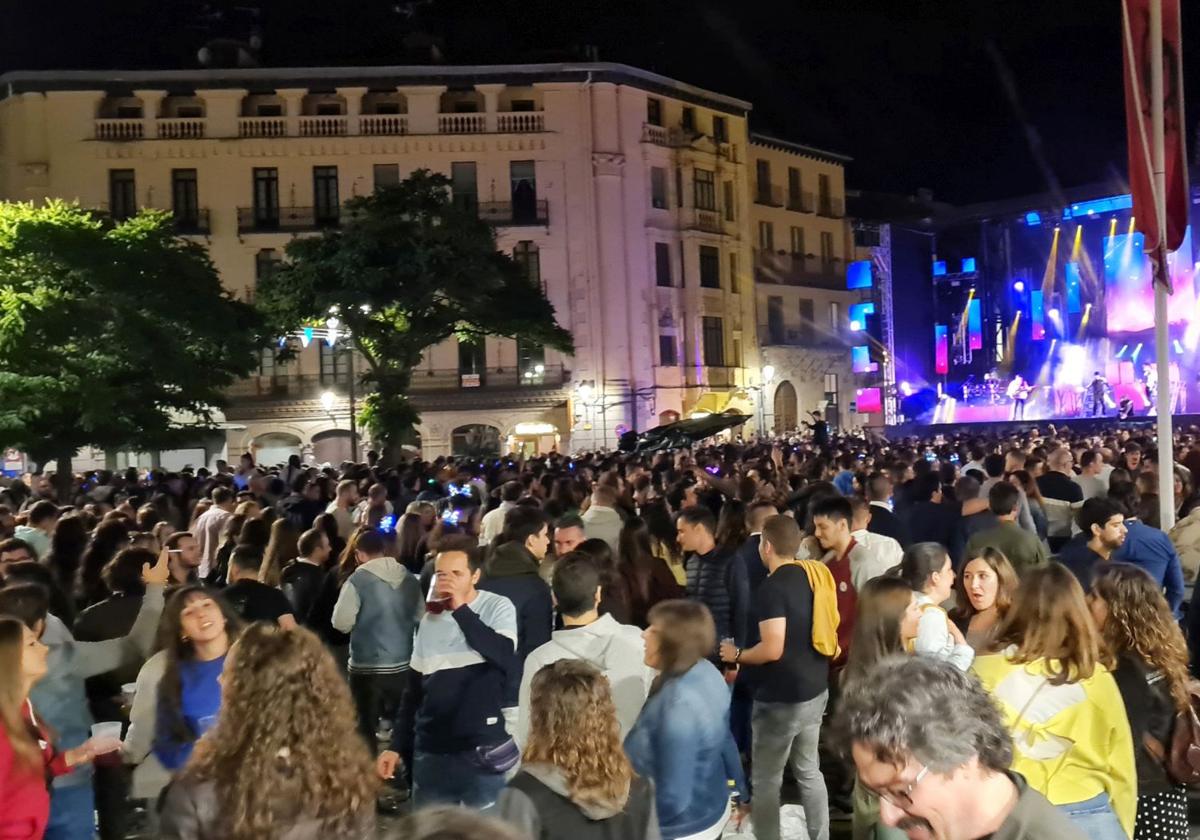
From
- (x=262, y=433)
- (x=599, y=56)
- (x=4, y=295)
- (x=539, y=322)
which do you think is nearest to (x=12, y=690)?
(x=4, y=295)

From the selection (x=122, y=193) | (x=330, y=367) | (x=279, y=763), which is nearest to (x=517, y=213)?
(x=330, y=367)

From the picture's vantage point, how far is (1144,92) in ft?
35.9

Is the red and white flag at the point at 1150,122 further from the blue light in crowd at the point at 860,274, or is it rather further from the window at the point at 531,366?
the blue light in crowd at the point at 860,274

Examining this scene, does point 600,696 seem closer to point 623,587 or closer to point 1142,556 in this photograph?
point 623,587

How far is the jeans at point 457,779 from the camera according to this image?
17.1 feet

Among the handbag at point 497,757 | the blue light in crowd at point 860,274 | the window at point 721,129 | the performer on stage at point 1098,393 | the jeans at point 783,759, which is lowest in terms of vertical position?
the jeans at point 783,759

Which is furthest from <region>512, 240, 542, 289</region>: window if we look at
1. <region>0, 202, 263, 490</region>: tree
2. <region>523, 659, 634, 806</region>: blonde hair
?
<region>523, 659, 634, 806</region>: blonde hair

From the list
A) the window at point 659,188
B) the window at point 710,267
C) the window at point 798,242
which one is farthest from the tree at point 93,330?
the window at point 798,242

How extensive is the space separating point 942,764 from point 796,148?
50698mm

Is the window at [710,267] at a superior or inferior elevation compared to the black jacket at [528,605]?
superior

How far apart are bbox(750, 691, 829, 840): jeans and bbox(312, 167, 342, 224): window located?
37703mm

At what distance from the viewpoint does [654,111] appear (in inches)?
1725

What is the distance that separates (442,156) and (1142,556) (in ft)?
121

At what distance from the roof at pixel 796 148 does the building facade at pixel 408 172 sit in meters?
7.40
